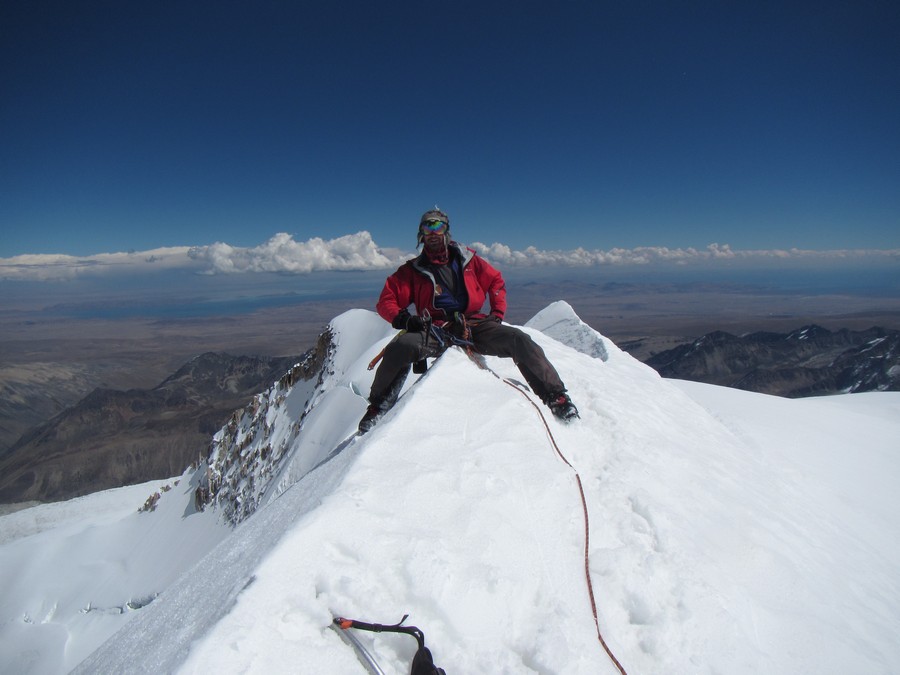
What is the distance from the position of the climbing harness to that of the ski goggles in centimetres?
596

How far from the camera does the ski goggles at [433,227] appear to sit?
24.1 feet

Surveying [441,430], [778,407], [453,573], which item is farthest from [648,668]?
[778,407]

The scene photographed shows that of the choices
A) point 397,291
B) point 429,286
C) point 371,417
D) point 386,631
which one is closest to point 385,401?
point 371,417

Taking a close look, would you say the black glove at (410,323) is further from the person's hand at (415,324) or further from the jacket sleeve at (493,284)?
the jacket sleeve at (493,284)

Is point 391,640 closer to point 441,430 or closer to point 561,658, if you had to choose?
point 561,658

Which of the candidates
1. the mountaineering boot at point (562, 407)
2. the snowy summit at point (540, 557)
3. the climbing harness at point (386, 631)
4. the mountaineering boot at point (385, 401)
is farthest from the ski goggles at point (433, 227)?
the climbing harness at point (386, 631)

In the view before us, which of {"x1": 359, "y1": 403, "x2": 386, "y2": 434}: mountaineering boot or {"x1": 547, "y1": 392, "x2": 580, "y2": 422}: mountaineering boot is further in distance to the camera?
{"x1": 359, "y1": 403, "x2": 386, "y2": 434}: mountaineering boot

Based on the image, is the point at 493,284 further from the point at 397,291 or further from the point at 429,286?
the point at 397,291

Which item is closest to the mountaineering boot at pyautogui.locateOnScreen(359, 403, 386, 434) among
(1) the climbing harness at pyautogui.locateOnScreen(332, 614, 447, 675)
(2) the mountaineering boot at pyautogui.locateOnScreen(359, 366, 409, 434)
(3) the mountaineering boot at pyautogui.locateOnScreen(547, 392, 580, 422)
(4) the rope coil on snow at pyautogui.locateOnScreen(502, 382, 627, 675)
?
(2) the mountaineering boot at pyautogui.locateOnScreen(359, 366, 409, 434)

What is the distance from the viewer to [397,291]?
7.62 meters

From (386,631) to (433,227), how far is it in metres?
6.07

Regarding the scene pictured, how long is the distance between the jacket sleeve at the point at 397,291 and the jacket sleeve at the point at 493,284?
4.36 ft

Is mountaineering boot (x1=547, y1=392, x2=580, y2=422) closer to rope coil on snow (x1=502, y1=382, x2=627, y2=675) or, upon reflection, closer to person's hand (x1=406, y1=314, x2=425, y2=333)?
rope coil on snow (x1=502, y1=382, x2=627, y2=675)

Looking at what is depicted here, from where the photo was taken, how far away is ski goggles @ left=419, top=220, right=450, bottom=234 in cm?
735
